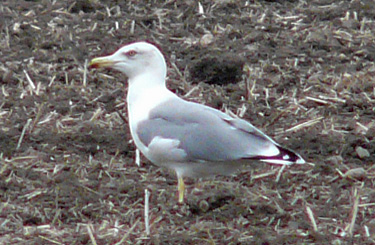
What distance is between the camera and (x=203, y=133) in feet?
17.5

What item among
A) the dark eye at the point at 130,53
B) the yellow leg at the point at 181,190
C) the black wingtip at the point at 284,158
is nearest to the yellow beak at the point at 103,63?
the dark eye at the point at 130,53

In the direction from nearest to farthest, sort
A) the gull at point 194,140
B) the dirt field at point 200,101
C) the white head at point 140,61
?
the dirt field at point 200,101 → the gull at point 194,140 → the white head at point 140,61

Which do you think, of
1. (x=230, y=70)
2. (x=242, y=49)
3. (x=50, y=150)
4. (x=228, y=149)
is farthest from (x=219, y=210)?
(x=242, y=49)

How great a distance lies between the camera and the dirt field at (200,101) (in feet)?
16.5

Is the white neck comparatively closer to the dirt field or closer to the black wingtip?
the dirt field

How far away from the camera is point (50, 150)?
19.8 feet

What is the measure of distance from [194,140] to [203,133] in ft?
0.22

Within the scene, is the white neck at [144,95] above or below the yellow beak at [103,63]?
below

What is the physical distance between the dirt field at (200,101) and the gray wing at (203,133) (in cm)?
26

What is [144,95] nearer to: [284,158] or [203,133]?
[203,133]

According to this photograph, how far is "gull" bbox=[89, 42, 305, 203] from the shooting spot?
17.1ft

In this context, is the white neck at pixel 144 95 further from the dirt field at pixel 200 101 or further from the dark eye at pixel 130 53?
the dirt field at pixel 200 101

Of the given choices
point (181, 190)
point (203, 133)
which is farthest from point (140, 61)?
point (181, 190)

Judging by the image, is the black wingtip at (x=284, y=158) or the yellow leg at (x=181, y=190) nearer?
the black wingtip at (x=284, y=158)
